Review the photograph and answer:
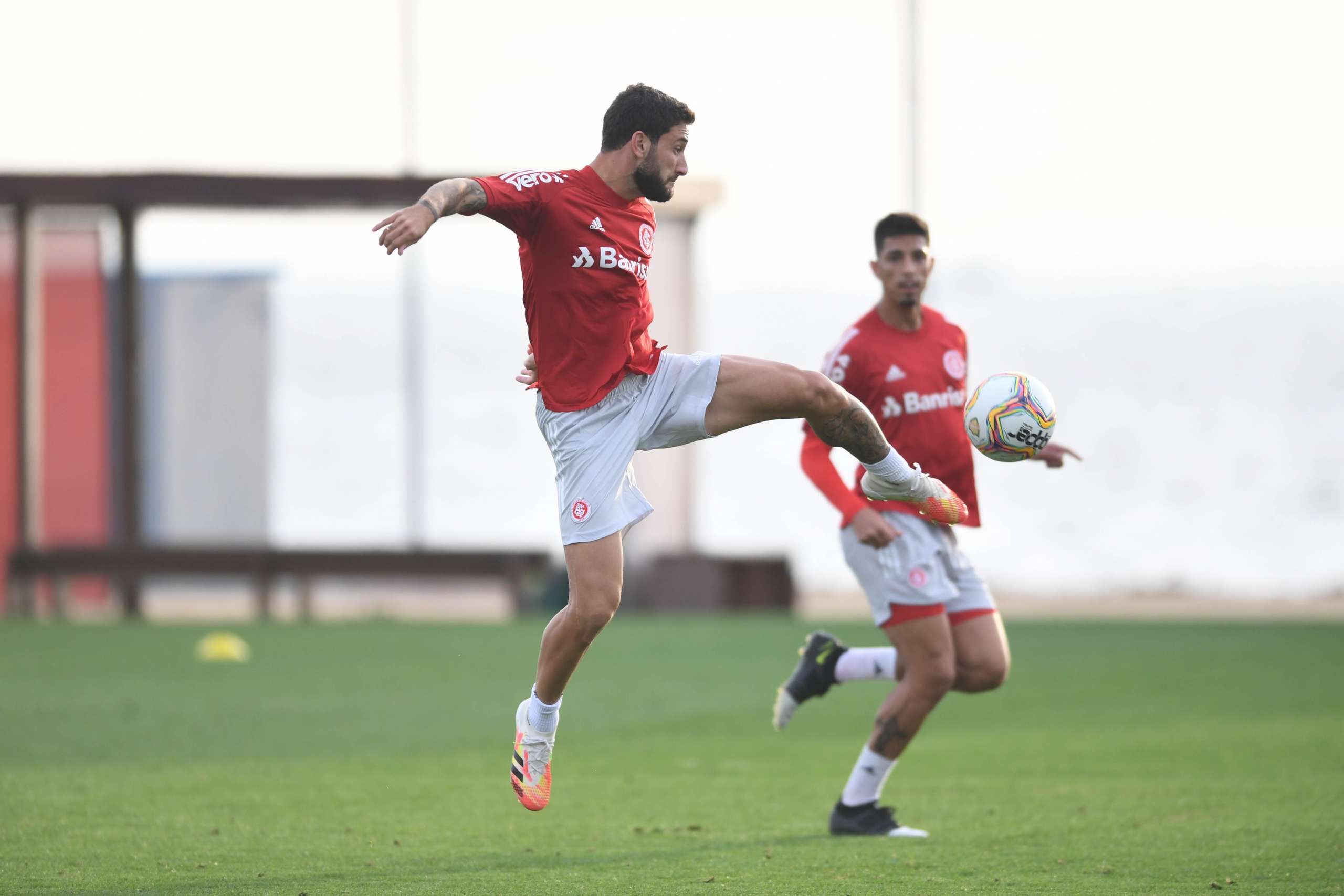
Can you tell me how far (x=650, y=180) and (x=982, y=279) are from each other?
17041mm

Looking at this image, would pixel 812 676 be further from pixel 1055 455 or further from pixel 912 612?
pixel 1055 455

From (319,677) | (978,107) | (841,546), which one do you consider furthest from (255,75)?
(841,546)

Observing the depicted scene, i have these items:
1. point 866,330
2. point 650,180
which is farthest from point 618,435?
point 866,330

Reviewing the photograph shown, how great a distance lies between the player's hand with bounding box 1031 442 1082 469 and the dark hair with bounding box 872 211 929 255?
3.23 feet

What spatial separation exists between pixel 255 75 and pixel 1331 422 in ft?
53.9

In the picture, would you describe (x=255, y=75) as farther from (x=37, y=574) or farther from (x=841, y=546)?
(x=841, y=546)

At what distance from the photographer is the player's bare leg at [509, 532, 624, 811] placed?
5.43 meters

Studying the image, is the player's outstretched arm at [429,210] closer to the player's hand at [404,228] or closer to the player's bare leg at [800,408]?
the player's hand at [404,228]

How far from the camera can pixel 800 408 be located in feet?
18.3

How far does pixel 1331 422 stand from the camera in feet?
72.2

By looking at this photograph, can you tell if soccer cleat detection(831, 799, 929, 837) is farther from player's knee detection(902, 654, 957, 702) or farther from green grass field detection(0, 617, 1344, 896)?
player's knee detection(902, 654, 957, 702)

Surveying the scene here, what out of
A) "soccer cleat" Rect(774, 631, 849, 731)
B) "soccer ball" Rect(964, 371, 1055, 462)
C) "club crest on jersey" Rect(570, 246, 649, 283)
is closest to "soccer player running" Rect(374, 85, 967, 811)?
"club crest on jersey" Rect(570, 246, 649, 283)

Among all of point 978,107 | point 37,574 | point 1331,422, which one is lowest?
point 37,574

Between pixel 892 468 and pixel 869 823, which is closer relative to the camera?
pixel 892 468
